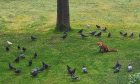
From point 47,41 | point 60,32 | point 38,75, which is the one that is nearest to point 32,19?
point 60,32

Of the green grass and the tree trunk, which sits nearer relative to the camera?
the green grass

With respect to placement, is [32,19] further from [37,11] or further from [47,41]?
[47,41]

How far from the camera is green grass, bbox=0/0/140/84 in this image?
82.0ft

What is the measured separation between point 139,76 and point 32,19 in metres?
24.3

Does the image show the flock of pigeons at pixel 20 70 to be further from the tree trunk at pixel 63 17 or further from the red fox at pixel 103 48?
the tree trunk at pixel 63 17

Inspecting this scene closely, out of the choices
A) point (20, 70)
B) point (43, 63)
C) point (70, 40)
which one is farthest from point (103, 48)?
point (20, 70)

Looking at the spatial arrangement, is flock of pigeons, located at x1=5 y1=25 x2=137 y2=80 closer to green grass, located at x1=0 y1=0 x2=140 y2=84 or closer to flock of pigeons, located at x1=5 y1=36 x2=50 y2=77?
flock of pigeons, located at x1=5 y1=36 x2=50 y2=77

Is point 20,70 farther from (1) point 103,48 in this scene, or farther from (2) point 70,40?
(2) point 70,40

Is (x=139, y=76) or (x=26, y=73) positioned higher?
(x=139, y=76)

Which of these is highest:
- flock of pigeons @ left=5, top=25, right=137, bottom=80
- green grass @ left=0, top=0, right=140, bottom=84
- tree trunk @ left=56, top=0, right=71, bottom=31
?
tree trunk @ left=56, top=0, right=71, bottom=31

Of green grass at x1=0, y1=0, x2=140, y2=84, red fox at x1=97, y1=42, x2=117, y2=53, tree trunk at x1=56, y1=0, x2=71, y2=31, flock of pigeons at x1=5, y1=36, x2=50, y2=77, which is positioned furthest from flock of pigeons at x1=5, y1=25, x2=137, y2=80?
red fox at x1=97, y1=42, x2=117, y2=53

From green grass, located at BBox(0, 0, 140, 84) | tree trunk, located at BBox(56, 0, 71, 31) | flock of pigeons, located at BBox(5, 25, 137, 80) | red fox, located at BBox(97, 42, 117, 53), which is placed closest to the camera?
flock of pigeons, located at BBox(5, 25, 137, 80)

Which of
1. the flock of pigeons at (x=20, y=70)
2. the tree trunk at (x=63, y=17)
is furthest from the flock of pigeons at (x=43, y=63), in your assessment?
the tree trunk at (x=63, y=17)

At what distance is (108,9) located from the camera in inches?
1866
